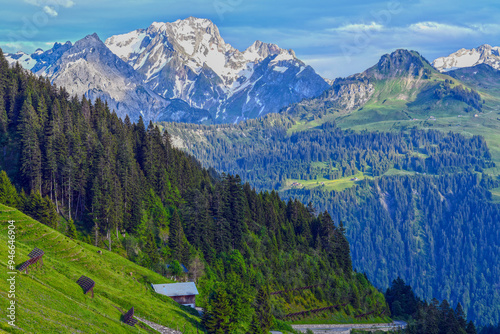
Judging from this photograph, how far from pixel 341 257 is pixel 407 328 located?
3609cm

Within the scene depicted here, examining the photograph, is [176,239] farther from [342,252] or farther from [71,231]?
[342,252]

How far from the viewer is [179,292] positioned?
97.8 m

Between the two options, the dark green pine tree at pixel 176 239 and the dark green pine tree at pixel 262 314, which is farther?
the dark green pine tree at pixel 176 239

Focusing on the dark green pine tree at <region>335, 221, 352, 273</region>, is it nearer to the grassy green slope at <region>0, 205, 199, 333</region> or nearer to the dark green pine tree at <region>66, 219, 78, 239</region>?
the grassy green slope at <region>0, 205, 199, 333</region>

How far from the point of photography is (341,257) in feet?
566

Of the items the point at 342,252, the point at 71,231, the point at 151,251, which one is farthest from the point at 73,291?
the point at 342,252

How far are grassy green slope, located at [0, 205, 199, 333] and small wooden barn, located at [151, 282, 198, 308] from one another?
267cm

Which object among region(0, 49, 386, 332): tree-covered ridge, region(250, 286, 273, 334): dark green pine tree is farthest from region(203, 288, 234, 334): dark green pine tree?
region(250, 286, 273, 334): dark green pine tree

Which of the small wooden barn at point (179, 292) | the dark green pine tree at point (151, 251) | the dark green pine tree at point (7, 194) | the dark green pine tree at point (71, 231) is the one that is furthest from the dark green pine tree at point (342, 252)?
the dark green pine tree at point (7, 194)

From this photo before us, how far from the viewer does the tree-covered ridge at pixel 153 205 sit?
123188 mm

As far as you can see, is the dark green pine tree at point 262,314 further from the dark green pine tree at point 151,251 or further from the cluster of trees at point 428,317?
the cluster of trees at point 428,317

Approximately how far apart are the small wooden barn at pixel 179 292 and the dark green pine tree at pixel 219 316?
13.0m

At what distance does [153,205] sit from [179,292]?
50.1 m

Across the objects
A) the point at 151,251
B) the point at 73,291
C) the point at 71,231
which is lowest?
the point at 151,251
